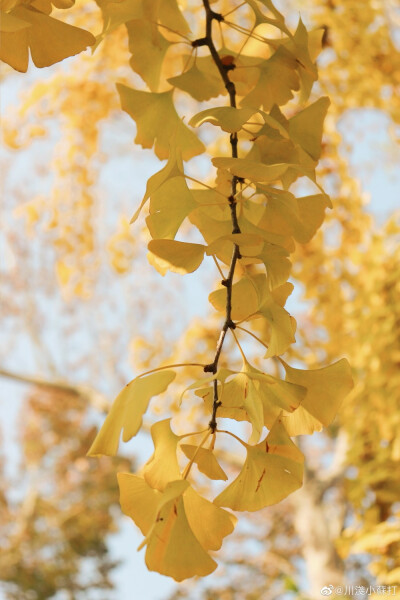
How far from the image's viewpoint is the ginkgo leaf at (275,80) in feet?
1.31

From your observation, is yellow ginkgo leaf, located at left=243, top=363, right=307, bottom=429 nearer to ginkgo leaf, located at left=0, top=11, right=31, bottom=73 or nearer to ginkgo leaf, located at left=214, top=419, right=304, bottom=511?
→ ginkgo leaf, located at left=214, top=419, right=304, bottom=511

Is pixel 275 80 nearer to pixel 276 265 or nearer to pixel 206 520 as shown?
pixel 276 265

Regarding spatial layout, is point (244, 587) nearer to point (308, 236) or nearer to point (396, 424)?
point (396, 424)

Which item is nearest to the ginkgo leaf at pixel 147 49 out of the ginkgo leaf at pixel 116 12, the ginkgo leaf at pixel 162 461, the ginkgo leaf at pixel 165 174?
the ginkgo leaf at pixel 116 12

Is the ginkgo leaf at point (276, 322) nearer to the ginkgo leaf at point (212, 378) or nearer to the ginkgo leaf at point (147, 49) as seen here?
the ginkgo leaf at point (212, 378)

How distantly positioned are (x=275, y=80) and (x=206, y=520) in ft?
0.81

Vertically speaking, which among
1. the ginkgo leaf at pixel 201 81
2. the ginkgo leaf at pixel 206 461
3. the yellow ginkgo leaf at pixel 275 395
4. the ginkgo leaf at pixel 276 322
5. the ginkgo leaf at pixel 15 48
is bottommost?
the ginkgo leaf at pixel 206 461

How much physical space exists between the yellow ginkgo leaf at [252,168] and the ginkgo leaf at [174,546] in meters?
0.14

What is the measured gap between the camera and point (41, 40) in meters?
0.35

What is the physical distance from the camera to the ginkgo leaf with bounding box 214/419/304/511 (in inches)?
12.0

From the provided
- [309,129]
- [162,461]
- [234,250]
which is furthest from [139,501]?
[309,129]

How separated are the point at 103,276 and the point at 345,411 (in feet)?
9.48

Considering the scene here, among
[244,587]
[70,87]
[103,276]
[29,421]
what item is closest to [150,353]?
[70,87]

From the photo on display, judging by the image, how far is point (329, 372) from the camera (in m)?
0.34
